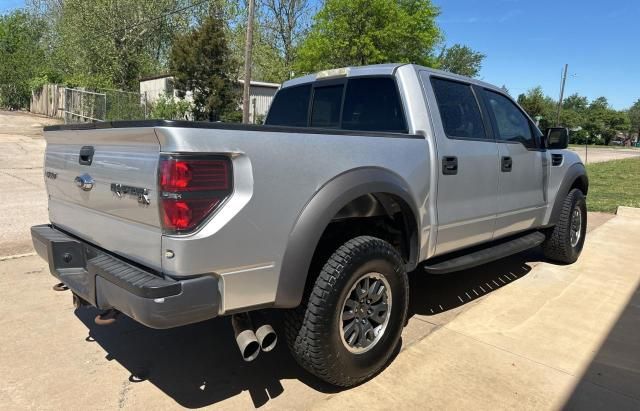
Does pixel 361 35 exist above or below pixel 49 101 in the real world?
above

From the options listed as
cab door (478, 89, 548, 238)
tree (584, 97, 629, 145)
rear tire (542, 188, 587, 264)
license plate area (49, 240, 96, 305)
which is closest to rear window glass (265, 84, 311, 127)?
cab door (478, 89, 548, 238)

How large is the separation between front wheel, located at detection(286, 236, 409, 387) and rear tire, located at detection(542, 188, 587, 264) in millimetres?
3051

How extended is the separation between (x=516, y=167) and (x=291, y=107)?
2.14m

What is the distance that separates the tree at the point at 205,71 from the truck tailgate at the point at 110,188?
22072 mm

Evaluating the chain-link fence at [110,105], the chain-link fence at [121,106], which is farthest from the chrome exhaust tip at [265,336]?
the chain-link fence at [121,106]

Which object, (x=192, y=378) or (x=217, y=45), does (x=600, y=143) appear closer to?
(x=217, y=45)

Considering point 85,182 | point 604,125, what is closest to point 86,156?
point 85,182

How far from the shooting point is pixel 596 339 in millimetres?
3684

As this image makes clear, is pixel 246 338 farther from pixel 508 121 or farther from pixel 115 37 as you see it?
pixel 115 37

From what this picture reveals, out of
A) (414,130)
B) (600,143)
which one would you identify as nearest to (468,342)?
(414,130)

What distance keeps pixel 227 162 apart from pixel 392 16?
85.3 feet

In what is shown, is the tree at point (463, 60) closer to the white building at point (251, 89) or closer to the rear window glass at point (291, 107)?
the white building at point (251, 89)

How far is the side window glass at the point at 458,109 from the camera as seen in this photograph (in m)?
3.70

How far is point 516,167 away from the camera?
4.40m
